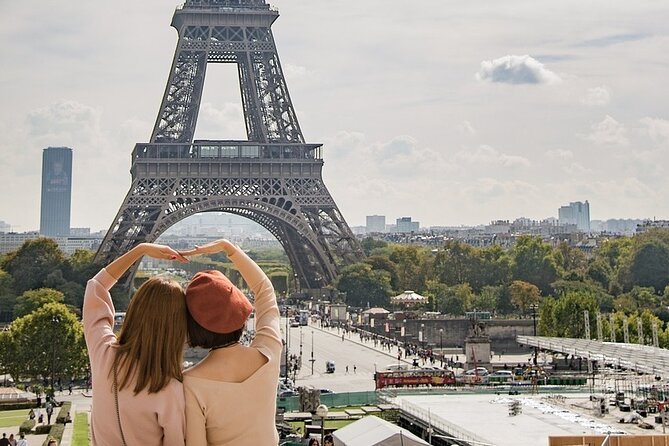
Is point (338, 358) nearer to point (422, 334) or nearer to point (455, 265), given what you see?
point (422, 334)

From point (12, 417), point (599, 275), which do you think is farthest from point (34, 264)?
point (12, 417)

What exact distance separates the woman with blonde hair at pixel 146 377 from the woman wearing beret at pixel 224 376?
0.20 feet

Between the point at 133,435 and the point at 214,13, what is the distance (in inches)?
2794

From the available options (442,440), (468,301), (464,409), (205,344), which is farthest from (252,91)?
(205,344)

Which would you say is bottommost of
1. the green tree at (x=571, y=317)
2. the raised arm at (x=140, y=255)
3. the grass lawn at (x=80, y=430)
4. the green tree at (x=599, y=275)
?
the grass lawn at (x=80, y=430)

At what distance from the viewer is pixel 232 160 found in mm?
71312

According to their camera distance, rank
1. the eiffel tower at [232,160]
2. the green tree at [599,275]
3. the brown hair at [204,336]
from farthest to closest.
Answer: the green tree at [599,275]
the eiffel tower at [232,160]
the brown hair at [204,336]

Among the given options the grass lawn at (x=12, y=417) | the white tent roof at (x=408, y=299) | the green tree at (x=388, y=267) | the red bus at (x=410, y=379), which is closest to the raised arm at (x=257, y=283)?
the grass lawn at (x=12, y=417)

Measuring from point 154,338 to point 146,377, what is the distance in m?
0.15

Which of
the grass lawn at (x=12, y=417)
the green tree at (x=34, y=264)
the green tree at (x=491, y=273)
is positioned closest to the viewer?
the grass lawn at (x=12, y=417)

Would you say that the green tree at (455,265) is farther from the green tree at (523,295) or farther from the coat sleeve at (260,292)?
the coat sleeve at (260,292)

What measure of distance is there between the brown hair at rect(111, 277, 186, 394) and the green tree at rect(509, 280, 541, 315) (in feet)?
247

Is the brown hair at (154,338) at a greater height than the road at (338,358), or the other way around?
the brown hair at (154,338)

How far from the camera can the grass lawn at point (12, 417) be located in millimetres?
31169
